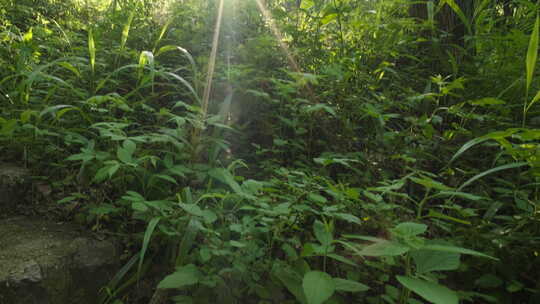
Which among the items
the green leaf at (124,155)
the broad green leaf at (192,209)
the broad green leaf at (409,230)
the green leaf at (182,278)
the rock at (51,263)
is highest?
the green leaf at (124,155)

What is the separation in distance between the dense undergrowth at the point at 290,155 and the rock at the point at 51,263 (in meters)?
0.07

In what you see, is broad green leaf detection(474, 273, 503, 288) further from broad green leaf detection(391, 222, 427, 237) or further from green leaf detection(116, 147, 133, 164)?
green leaf detection(116, 147, 133, 164)

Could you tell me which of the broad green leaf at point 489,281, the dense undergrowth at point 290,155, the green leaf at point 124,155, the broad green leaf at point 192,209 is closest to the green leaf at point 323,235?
the dense undergrowth at point 290,155

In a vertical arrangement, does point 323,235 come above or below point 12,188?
above

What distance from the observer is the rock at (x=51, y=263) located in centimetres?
99

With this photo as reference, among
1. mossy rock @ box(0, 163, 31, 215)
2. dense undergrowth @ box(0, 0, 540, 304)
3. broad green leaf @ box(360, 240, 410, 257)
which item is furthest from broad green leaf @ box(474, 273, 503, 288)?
mossy rock @ box(0, 163, 31, 215)

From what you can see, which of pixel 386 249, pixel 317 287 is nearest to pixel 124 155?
pixel 317 287

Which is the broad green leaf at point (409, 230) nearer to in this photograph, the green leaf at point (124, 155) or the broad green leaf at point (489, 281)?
the broad green leaf at point (489, 281)

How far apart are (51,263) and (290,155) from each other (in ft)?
3.81

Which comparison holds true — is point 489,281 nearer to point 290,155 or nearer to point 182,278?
point 182,278

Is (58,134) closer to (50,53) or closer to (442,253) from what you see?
(50,53)

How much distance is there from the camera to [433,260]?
74 cm

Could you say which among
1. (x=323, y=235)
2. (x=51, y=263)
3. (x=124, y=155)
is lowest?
(x=51, y=263)

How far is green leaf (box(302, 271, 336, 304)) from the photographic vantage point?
68 cm
